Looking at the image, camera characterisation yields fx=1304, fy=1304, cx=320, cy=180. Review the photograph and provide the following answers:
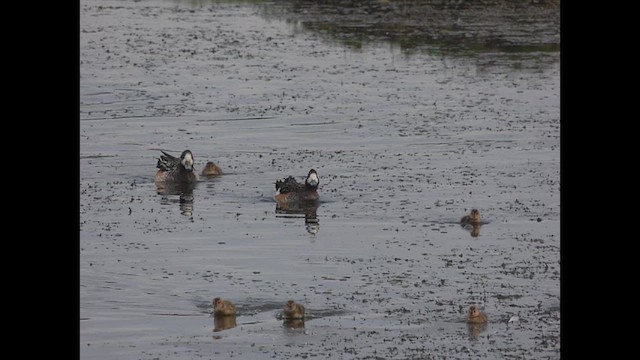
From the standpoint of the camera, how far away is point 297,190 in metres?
14.4

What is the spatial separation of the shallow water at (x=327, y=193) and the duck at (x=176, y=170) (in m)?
0.18

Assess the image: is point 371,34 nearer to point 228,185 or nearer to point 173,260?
point 228,185

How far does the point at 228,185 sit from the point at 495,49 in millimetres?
10272

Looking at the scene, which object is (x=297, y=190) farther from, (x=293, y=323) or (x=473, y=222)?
(x=293, y=323)

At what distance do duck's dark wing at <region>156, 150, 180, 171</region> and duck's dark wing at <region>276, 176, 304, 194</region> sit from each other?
61.0 inches

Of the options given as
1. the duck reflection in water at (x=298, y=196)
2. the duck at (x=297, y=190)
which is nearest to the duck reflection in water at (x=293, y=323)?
the duck reflection in water at (x=298, y=196)

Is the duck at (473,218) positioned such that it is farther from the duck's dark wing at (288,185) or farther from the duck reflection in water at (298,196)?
the duck's dark wing at (288,185)

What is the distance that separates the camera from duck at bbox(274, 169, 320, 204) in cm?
1441

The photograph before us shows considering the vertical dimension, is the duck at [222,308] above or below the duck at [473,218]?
below

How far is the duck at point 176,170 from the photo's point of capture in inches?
607

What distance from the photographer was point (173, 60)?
23953 mm

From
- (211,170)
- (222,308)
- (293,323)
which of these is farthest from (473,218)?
(222,308)

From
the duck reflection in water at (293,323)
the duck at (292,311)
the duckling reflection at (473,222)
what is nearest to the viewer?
the duck reflection in water at (293,323)
